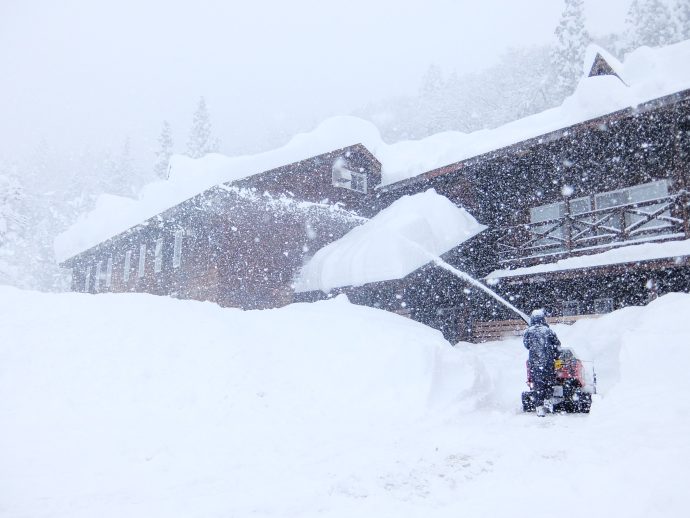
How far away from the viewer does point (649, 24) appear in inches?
1316

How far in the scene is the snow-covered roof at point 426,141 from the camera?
40.8 ft

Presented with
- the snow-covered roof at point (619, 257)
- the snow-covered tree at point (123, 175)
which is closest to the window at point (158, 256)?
the snow-covered roof at point (619, 257)

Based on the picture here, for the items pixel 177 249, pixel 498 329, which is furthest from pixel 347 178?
pixel 498 329

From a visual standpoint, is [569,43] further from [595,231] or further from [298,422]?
[298,422]

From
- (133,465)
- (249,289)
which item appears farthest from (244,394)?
(249,289)

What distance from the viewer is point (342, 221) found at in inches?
740

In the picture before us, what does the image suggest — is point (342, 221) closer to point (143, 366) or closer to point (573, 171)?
point (573, 171)

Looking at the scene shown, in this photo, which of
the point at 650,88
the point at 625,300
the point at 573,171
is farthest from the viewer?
the point at 573,171

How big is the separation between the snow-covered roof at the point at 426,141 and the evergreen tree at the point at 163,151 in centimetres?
2256

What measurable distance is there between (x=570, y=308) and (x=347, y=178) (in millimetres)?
9276

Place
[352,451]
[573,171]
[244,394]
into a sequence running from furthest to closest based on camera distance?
[573,171] < [244,394] < [352,451]

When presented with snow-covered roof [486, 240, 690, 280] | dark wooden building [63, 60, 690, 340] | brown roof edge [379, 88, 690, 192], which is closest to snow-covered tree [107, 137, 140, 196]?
dark wooden building [63, 60, 690, 340]

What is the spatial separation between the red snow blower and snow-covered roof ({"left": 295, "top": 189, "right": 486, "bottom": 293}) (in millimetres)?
5743

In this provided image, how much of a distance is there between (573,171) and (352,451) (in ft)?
37.8
